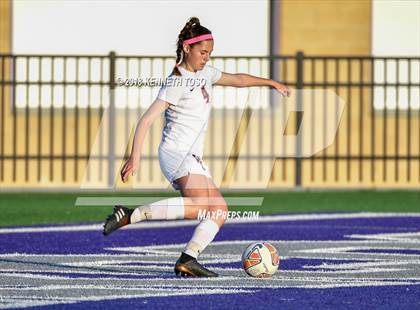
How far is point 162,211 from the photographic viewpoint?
1246cm

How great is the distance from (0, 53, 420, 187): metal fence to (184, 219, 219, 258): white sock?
1328 cm

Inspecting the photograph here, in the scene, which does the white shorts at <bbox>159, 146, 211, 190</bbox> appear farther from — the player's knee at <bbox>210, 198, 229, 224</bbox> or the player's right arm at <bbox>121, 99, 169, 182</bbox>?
the player's right arm at <bbox>121, 99, 169, 182</bbox>

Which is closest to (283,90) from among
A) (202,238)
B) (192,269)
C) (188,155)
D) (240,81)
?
(240,81)

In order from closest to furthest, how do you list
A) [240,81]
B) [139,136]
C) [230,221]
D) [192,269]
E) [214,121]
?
[139,136] < [192,269] < [240,81] < [230,221] < [214,121]

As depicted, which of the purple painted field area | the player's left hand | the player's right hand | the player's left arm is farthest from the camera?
the player's left arm

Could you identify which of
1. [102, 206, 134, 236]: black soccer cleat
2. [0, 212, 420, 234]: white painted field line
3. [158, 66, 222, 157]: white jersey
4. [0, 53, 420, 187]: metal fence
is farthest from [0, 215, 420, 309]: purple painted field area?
[0, 53, 420, 187]: metal fence

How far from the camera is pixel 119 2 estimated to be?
27.5 metres

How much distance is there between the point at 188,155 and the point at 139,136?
604 mm

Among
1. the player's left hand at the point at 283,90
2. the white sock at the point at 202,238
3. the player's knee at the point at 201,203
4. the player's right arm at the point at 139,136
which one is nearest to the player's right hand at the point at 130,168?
the player's right arm at the point at 139,136

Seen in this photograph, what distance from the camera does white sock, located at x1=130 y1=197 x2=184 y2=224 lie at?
1241 cm

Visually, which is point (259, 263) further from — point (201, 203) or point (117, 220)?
point (117, 220)

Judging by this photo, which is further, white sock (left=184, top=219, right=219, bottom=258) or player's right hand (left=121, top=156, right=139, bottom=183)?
white sock (left=184, top=219, right=219, bottom=258)

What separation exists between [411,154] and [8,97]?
21.8 feet

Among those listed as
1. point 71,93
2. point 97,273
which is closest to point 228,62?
point 71,93
